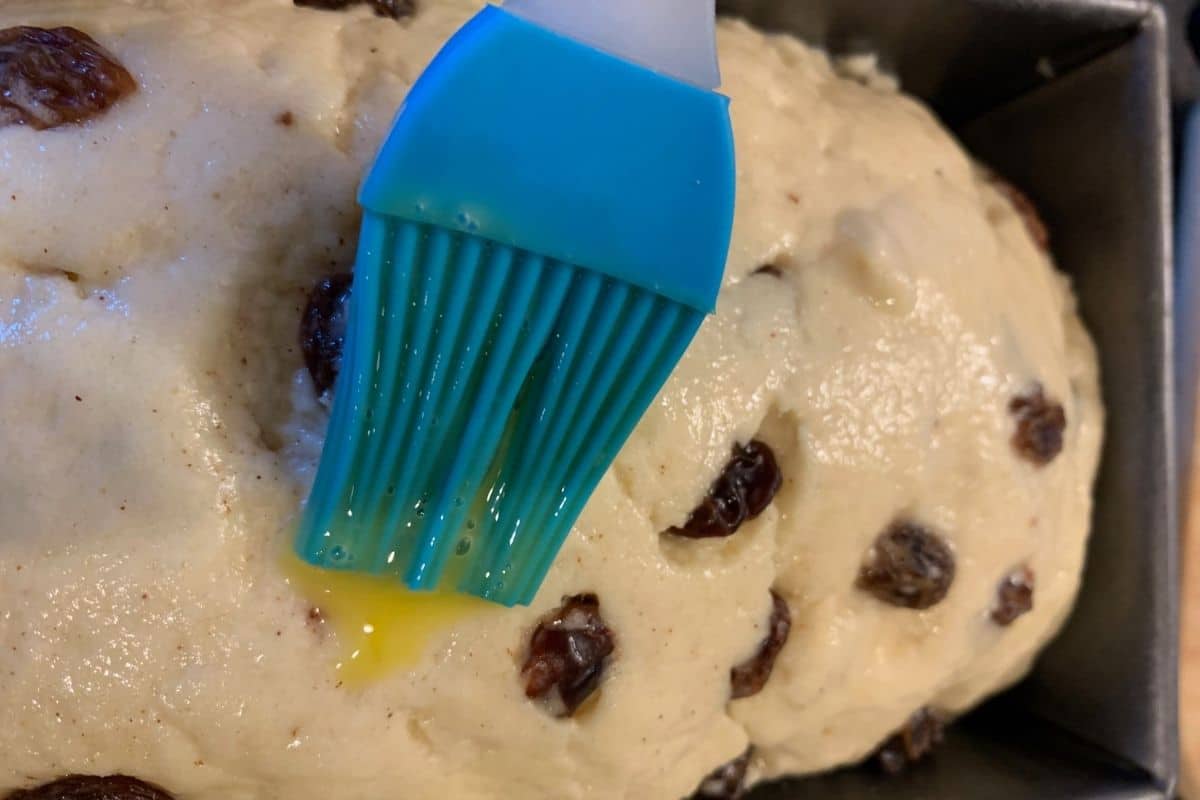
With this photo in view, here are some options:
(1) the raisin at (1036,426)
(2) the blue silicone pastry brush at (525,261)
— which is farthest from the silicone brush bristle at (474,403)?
(1) the raisin at (1036,426)

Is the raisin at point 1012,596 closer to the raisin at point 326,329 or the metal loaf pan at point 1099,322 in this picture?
the metal loaf pan at point 1099,322

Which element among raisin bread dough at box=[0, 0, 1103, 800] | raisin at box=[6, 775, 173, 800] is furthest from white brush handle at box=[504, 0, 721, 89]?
raisin at box=[6, 775, 173, 800]

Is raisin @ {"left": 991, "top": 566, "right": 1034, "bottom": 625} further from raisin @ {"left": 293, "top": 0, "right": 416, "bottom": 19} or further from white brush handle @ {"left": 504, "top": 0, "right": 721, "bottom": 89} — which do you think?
raisin @ {"left": 293, "top": 0, "right": 416, "bottom": 19}

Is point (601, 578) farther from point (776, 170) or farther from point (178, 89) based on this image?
point (178, 89)

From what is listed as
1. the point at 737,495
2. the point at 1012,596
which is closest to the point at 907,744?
the point at 1012,596

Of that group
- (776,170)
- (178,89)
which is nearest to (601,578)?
(776,170)

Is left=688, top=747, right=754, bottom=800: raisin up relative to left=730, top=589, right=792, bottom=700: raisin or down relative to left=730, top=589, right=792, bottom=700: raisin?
down
